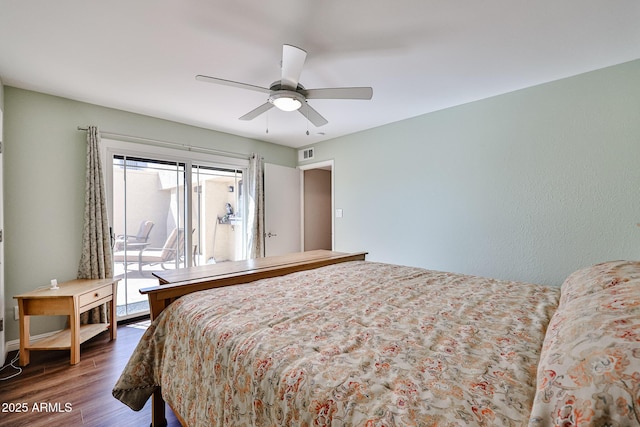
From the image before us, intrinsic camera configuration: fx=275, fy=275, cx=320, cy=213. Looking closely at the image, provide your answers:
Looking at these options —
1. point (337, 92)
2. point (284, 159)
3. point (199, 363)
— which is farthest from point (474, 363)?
point (284, 159)

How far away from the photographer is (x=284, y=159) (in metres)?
4.74

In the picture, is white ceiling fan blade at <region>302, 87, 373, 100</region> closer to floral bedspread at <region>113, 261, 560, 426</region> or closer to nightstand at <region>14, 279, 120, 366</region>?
floral bedspread at <region>113, 261, 560, 426</region>

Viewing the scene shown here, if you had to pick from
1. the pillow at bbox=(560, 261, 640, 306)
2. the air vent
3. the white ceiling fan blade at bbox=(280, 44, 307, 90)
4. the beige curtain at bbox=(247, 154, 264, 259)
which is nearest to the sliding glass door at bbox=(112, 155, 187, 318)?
the beige curtain at bbox=(247, 154, 264, 259)

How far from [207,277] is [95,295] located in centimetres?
159

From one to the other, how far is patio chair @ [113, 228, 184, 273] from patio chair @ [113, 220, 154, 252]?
8 cm

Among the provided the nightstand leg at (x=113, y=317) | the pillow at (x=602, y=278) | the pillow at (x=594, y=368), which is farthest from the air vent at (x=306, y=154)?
the pillow at (x=594, y=368)

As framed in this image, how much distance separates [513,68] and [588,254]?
1687mm

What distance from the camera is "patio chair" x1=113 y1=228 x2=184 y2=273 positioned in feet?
10.5

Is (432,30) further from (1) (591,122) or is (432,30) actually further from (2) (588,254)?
(2) (588,254)

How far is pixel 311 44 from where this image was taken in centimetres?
192

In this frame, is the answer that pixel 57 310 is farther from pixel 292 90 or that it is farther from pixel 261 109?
pixel 292 90

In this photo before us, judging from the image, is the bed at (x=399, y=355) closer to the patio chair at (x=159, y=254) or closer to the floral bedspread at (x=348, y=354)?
the floral bedspread at (x=348, y=354)

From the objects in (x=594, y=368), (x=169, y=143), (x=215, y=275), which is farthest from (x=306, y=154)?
(x=594, y=368)

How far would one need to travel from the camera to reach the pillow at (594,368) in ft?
1.60
